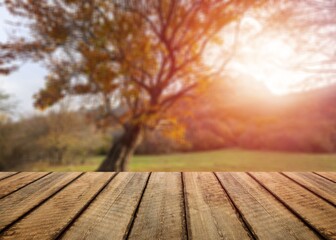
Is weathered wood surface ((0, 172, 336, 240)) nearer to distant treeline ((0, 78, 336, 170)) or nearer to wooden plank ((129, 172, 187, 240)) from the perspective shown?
wooden plank ((129, 172, 187, 240))

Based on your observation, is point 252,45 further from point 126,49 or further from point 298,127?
point 298,127

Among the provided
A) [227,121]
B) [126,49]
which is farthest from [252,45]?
[227,121]

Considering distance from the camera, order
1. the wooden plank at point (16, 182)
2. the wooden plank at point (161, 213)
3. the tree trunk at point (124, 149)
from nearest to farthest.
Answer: the wooden plank at point (161, 213)
the wooden plank at point (16, 182)
the tree trunk at point (124, 149)

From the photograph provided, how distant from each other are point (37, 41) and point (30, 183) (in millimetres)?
5657

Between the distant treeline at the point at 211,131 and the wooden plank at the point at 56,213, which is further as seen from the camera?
the distant treeline at the point at 211,131

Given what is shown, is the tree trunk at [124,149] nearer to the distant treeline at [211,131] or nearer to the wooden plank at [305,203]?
the distant treeline at [211,131]

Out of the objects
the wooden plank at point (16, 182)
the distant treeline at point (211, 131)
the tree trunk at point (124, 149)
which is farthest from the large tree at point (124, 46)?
the wooden plank at point (16, 182)

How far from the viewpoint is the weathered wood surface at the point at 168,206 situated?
42.8 inches

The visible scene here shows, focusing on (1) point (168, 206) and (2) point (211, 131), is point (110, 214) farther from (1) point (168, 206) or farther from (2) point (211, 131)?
(2) point (211, 131)

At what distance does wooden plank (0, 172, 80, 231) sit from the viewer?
128cm

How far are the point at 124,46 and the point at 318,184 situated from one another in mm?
5116

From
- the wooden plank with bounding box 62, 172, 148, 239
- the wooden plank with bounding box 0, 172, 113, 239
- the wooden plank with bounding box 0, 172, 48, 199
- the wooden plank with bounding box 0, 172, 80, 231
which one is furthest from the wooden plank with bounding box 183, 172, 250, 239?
the wooden plank with bounding box 0, 172, 48, 199

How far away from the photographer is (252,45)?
22.7ft

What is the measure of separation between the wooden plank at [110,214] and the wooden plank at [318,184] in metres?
1.18
